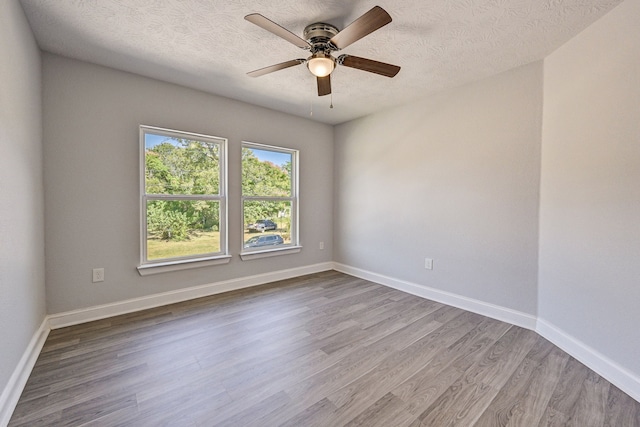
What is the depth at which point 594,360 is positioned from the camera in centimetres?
192

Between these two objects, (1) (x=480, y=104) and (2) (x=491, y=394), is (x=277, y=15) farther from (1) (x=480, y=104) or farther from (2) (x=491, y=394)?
(2) (x=491, y=394)

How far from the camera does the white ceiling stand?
1.83 metres

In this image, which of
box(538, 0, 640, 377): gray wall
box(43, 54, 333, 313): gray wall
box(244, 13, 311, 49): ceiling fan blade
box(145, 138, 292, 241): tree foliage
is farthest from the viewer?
box(145, 138, 292, 241): tree foliage

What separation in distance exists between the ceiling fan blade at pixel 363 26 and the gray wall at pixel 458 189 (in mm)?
1771

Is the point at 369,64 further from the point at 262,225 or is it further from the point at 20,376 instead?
the point at 20,376

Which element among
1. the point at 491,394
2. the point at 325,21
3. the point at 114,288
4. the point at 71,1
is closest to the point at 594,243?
the point at 491,394

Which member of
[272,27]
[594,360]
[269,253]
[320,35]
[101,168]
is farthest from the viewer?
→ [269,253]

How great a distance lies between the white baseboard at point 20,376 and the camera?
1.40 meters

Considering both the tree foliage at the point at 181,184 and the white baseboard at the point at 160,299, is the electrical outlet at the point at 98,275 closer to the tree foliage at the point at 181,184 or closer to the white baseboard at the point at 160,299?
the white baseboard at the point at 160,299

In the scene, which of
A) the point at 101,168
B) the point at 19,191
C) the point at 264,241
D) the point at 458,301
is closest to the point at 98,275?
the point at 101,168

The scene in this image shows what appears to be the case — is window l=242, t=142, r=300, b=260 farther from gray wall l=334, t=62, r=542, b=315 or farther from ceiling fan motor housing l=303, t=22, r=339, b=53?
ceiling fan motor housing l=303, t=22, r=339, b=53

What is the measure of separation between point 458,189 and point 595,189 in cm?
116

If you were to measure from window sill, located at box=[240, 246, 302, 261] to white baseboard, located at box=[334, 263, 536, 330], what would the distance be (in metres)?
1.02

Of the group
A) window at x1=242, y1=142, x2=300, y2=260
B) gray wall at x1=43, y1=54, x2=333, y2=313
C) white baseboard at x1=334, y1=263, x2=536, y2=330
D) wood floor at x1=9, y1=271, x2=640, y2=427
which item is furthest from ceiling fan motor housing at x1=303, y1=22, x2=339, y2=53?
white baseboard at x1=334, y1=263, x2=536, y2=330
